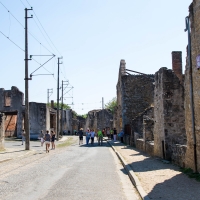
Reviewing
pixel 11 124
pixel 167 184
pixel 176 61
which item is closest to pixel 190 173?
pixel 167 184

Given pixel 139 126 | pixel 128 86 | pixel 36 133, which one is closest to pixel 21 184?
pixel 139 126

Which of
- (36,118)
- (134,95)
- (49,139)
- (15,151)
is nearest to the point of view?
(15,151)

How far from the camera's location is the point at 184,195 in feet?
22.4

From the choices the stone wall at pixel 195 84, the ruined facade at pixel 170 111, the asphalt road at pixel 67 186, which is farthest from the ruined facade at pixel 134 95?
the stone wall at pixel 195 84

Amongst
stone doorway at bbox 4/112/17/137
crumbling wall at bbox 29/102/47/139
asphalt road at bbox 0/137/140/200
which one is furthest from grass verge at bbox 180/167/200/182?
stone doorway at bbox 4/112/17/137

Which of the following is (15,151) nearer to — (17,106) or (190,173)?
(190,173)

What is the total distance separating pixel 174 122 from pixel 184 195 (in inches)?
297

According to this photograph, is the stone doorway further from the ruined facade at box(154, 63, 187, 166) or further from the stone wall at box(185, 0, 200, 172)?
the stone wall at box(185, 0, 200, 172)

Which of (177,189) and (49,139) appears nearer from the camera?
(177,189)

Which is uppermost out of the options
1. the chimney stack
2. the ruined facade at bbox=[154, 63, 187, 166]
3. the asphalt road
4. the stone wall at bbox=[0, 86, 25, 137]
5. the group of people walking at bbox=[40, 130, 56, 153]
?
the chimney stack

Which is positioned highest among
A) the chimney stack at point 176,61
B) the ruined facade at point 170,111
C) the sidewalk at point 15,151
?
the chimney stack at point 176,61

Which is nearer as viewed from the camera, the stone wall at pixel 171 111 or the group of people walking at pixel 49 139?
the stone wall at pixel 171 111

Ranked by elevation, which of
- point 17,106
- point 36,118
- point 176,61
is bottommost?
point 36,118

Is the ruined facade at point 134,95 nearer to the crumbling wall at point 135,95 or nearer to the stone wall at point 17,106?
the crumbling wall at point 135,95
